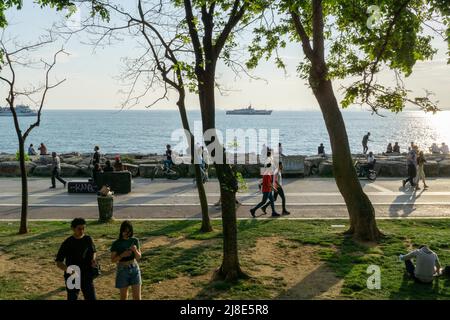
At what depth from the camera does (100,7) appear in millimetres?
11500

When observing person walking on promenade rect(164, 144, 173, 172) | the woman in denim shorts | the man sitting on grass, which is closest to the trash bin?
the woman in denim shorts

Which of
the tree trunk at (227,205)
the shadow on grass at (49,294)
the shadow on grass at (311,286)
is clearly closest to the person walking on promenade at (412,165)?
the shadow on grass at (311,286)

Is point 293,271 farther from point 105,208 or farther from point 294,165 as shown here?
point 294,165

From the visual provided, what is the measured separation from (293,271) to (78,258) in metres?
4.48

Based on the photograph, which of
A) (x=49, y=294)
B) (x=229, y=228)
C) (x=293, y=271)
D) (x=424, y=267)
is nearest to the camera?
(x=49, y=294)

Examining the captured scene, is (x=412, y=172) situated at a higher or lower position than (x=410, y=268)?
higher

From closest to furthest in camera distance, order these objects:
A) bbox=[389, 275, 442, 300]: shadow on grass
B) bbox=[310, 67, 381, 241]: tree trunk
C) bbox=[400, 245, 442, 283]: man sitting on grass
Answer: bbox=[389, 275, 442, 300]: shadow on grass
bbox=[400, 245, 442, 283]: man sitting on grass
bbox=[310, 67, 381, 241]: tree trunk

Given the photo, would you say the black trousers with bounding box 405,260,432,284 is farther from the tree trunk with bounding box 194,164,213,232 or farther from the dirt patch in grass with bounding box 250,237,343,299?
the tree trunk with bounding box 194,164,213,232

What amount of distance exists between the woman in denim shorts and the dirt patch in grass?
251 centimetres

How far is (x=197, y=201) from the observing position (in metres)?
18.1

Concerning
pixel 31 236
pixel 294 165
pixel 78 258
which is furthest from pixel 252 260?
pixel 294 165

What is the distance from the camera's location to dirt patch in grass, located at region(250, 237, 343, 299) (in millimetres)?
8586

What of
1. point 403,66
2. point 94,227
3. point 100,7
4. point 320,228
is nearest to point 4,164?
point 94,227
